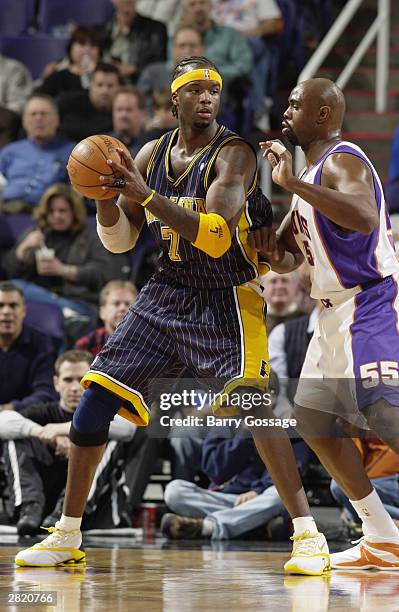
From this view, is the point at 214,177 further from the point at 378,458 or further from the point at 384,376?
the point at 378,458

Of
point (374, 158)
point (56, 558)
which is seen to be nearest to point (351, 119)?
point (374, 158)

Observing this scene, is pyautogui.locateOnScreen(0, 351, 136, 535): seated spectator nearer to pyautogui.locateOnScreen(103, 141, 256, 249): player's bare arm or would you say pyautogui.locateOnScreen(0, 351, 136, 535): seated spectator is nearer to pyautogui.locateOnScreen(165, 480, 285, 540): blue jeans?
pyautogui.locateOnScreen(165, 480, 285, 540): blue jeans

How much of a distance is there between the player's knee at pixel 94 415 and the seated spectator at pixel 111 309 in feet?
7.68

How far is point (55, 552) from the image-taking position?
169 inches

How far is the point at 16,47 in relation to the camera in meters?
10.6

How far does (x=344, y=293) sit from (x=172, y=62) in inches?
242

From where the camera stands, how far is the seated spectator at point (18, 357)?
673 cm

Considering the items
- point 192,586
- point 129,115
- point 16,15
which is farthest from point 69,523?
point 16,15

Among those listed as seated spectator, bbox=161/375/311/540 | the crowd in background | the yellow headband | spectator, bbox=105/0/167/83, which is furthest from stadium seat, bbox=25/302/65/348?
the yellow headband

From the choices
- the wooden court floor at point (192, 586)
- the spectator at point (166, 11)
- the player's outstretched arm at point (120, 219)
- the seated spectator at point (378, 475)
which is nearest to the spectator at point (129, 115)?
the spectator at point (166, 11)

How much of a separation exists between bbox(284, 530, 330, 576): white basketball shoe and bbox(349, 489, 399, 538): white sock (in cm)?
22

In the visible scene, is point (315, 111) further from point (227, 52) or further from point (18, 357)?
point (227, 52)

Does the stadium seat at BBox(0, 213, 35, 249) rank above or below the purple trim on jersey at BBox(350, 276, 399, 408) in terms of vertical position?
above

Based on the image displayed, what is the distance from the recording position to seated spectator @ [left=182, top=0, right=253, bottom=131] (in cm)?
932
